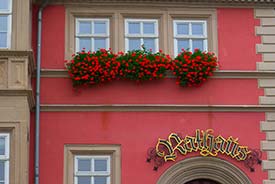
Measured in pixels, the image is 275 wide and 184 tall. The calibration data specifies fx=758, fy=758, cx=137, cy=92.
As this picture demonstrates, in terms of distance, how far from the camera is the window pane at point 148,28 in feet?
57.2

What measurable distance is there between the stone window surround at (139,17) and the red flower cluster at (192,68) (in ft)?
1.52

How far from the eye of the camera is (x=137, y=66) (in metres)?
16.7

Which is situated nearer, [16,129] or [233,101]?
[16,129]

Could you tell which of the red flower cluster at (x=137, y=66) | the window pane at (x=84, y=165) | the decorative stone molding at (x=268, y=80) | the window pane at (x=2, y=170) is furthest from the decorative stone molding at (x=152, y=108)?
the window pane at (x=2, y=170)

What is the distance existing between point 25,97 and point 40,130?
5.07ft

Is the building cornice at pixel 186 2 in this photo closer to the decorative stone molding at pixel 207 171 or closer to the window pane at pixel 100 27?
the window pane at pixel 100 27

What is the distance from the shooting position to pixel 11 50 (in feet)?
50.1

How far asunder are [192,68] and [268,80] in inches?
71.2

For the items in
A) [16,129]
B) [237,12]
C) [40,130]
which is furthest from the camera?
[237,12]

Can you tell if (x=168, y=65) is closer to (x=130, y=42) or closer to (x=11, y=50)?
(x=130, y=42)

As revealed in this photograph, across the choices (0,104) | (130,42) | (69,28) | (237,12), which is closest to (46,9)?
(69,28)

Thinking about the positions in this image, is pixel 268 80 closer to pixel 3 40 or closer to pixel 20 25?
pixel 20 25

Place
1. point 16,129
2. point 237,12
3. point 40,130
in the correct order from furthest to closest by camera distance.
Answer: point 237,12, point 40,130, point 16,129

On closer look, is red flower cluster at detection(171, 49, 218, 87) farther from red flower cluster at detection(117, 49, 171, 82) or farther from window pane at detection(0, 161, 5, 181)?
window pane at detection(0, 161, 5, 181)
